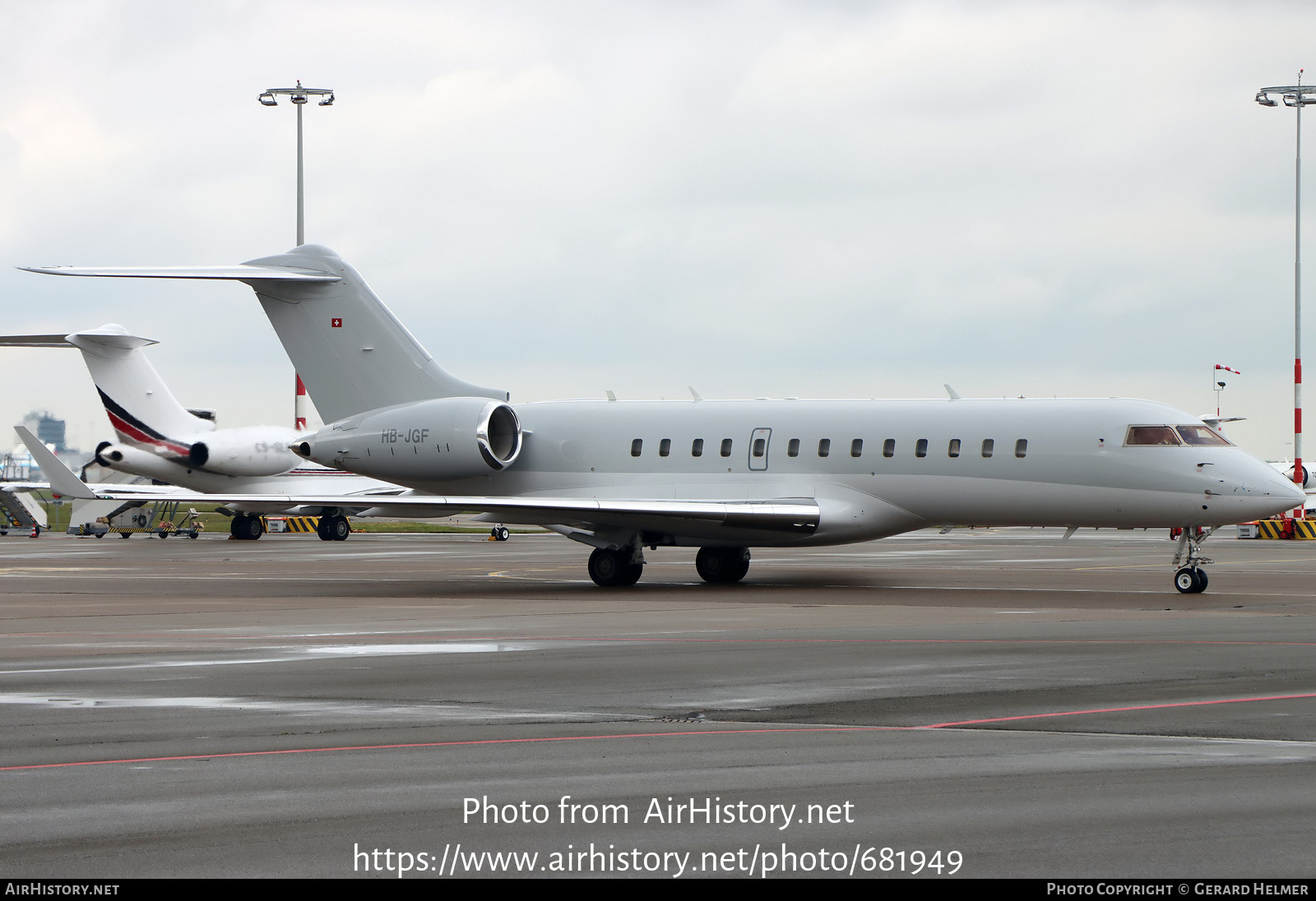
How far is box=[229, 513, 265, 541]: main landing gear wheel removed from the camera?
5209cm

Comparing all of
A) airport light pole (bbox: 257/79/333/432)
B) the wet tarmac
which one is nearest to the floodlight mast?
airport light pole (bbox: 257/79/333/432)

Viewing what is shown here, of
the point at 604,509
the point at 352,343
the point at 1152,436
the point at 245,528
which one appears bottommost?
the point at 245,528

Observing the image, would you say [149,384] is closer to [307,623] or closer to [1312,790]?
[307,623]

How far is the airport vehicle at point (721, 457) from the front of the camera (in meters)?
23.9

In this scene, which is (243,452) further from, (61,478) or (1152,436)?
(1152,436)

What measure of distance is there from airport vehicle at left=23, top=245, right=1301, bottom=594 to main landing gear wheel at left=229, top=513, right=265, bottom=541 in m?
23.2

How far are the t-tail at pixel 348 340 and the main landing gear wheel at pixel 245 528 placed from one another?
2348 centimetres

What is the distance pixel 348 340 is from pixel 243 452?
69.1 ft

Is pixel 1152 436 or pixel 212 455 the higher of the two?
pixel 1152 436

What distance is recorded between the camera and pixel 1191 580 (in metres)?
23.3

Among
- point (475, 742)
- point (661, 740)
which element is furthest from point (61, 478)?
point (661, 740)

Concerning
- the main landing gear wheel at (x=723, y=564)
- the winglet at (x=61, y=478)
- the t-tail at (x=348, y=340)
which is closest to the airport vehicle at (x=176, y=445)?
the t-tail at (x=348, y=340)

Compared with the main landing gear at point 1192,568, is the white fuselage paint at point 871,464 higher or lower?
higher

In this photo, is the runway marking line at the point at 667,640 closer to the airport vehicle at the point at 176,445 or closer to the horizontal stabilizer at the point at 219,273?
the horizontal stabilizer at the point at 219,273
